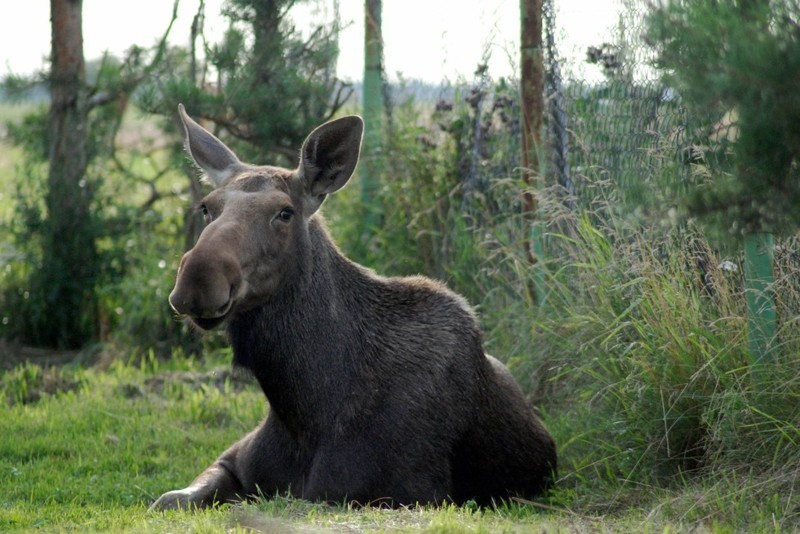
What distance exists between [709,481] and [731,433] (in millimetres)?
280

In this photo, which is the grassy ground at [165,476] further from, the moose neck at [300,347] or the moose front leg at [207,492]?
the moose neck at [300,347]

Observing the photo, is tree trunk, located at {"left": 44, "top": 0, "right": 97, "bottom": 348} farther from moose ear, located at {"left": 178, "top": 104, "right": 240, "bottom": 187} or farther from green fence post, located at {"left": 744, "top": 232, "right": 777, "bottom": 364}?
green fence post, located at {"left": 744, "top": 232, "right": 777, "bottom": 364}

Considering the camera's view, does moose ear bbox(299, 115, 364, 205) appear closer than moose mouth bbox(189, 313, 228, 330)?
No

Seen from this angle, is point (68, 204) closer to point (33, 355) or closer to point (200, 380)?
point (33, 355)

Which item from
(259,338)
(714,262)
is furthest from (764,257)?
(259,338)

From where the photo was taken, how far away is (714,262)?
6762 mm

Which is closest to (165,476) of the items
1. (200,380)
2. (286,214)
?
(286,214)

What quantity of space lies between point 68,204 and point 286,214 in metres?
6.61

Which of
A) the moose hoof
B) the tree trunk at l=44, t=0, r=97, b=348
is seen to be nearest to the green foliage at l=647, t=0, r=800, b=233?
the moose hoof

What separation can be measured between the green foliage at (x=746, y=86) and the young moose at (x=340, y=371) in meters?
2.49

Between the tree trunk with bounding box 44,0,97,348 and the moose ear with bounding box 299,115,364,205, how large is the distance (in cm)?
613

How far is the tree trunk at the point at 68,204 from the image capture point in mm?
12266

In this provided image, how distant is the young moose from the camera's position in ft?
20.8

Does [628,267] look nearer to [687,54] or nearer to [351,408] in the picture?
[351,408]
